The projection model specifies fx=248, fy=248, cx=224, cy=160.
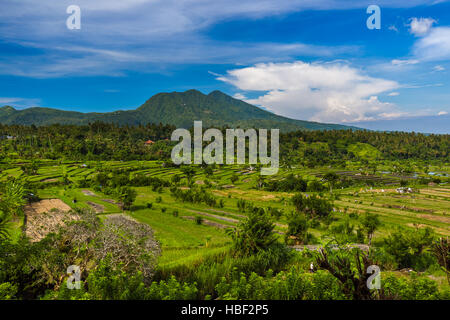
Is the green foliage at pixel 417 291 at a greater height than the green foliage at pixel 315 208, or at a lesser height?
greater

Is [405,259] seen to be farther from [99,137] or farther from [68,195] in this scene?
[99,137]

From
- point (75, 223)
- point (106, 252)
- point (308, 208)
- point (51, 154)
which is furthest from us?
point (51, 154)

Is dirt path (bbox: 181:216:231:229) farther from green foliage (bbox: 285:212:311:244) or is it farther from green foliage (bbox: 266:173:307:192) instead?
green foliage (bbox: 266:173:307:192)

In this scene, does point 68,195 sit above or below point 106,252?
below

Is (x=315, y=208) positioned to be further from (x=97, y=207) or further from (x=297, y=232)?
(x=97, y=207)

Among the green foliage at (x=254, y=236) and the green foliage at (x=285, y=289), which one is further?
the green foliage at (x=254, y=236)

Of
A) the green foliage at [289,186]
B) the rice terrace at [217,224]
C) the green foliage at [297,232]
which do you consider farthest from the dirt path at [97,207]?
the green foliage at [289,186]

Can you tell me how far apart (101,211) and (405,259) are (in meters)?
40.6

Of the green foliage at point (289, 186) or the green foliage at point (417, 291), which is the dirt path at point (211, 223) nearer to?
the green foliage at point (417, 291)

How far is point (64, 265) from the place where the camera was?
9484mm


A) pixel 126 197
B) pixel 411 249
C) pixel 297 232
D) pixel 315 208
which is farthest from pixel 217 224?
pixel 411 249

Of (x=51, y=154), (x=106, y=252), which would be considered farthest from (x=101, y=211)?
(x=51, y=154)

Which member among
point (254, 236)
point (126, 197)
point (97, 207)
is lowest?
point (97, 207)
